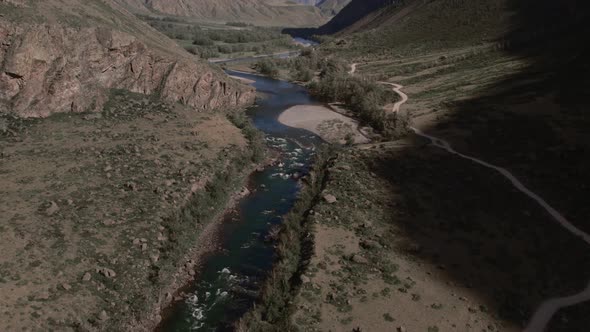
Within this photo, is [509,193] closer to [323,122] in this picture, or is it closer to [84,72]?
[323,122]

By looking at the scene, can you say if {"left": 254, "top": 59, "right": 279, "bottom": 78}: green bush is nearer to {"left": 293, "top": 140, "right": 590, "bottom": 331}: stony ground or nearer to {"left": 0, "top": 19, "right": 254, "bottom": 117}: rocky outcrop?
{"left": 0, "top": 19, "right": 254, "bottom": 117}: rocky outcrop

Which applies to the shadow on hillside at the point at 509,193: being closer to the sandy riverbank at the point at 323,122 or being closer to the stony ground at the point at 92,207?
the sandy riverbank at the point at 323,122

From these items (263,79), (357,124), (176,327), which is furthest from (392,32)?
(176,327)

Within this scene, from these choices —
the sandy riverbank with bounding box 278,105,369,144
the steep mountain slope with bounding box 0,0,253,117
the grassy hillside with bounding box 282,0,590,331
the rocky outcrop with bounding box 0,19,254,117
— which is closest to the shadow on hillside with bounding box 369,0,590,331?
the grassy hillside with bounding box 282,0,590,331

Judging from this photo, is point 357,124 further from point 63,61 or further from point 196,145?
point 63,61

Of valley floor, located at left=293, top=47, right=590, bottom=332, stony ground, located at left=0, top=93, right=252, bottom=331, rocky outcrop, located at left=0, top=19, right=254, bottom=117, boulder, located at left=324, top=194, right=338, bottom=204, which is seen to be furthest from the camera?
rocky outcrop, located at left=0, top=19, right=254, bottom=117

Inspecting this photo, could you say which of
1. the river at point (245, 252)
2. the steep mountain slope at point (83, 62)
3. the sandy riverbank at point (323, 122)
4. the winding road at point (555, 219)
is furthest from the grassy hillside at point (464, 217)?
the steep mountain slope at point (83, 62)
